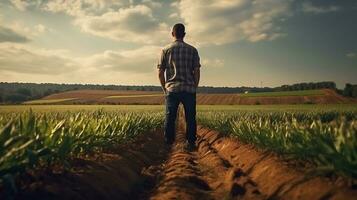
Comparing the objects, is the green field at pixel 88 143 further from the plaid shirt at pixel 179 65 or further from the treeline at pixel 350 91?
the treeline at pixel 350 91

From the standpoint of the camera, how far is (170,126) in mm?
8758

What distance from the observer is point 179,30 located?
340 inches

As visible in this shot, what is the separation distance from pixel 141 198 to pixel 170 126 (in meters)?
3.96

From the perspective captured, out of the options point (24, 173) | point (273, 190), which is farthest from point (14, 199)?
point (273, 190)

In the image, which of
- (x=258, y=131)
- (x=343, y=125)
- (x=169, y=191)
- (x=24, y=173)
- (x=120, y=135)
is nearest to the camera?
(x=24, y=173)

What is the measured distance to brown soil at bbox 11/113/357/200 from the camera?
12.0 feet

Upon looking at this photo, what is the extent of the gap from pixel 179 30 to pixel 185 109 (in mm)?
1601

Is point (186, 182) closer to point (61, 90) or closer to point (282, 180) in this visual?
point (282, 180)

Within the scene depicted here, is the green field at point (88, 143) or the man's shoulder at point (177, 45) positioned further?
the man's shoulder at point (177, 45)

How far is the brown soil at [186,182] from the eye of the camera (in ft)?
12.0

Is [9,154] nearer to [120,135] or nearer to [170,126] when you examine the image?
[120,135]

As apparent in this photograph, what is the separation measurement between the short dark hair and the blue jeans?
121cm

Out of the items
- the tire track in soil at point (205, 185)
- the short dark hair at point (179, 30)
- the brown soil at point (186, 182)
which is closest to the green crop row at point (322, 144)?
the brown soil at point (186, 182)

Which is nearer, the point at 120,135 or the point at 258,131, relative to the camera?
the point at 258,131
